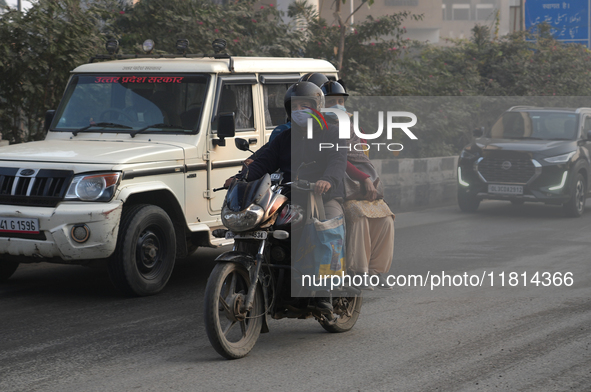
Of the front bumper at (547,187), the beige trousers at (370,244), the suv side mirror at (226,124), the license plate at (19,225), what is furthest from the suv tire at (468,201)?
the license plate at (19,225)

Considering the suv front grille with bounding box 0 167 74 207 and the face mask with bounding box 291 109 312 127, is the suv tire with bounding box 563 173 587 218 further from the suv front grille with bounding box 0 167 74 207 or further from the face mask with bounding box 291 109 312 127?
the suv front grille with bounding box 0 167 74 207

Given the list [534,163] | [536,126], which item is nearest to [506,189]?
[534,163]

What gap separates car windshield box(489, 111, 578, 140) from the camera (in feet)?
45.9

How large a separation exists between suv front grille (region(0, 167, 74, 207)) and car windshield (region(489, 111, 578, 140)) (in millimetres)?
9444

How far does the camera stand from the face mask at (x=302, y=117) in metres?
5.61

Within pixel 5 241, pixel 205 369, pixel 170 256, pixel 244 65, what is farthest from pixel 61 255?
pixel 244 65

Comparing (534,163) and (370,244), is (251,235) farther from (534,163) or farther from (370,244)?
(534,163)

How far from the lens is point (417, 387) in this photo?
186 inches

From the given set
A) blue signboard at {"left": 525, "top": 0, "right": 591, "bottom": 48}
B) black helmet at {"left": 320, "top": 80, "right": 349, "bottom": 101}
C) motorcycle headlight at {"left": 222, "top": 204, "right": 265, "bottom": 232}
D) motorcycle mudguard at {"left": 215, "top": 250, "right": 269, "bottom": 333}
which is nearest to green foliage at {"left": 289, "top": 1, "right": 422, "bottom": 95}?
black helmet at {"left": 320, "top": 80, "right": 349, "bottom": 101}

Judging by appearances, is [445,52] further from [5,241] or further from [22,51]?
[5,241]

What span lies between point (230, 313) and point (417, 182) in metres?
9.92

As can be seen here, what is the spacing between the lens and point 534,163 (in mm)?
13188

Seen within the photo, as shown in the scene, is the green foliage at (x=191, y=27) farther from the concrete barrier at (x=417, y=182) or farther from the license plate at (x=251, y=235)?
the license plate at (x=251, y=235)

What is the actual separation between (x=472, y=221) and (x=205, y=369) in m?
8.18
